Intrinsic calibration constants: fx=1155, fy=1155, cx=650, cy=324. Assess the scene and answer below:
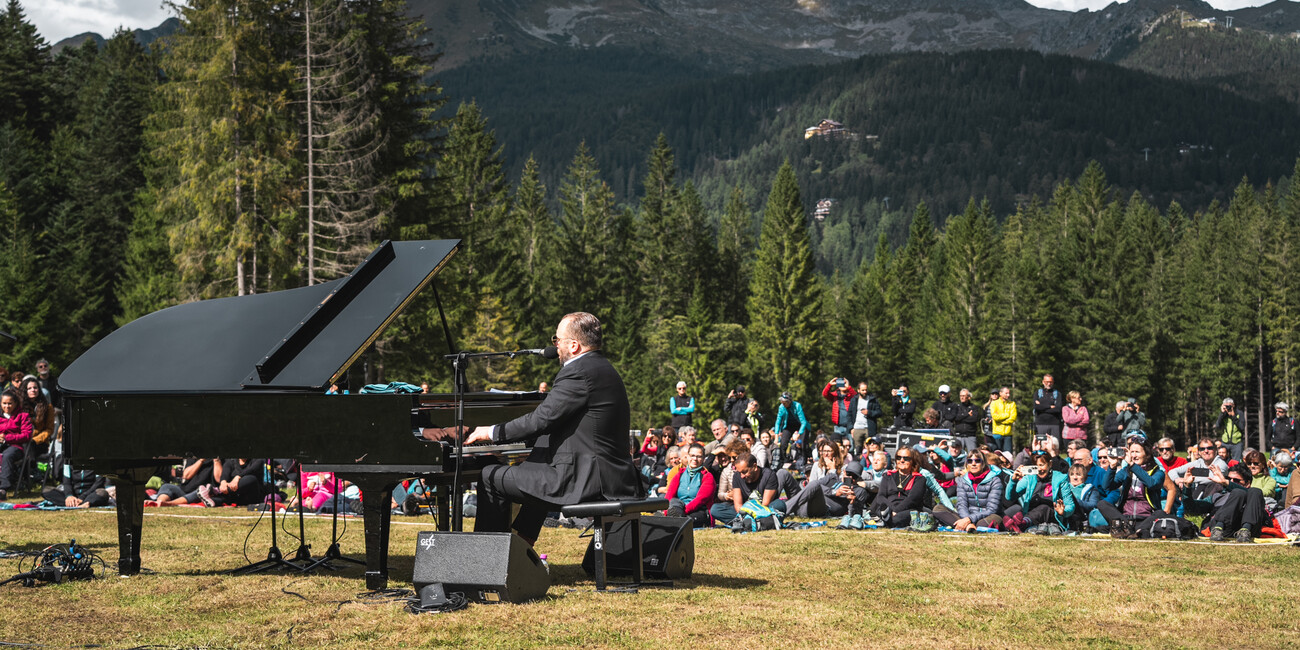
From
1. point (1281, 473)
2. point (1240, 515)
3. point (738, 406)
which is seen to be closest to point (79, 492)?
point (738, 406)

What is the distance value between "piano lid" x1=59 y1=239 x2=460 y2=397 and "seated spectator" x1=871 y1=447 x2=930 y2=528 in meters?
7.90

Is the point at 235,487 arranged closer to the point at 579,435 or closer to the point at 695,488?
the point at 695,488

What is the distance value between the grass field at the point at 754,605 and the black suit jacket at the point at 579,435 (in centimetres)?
76

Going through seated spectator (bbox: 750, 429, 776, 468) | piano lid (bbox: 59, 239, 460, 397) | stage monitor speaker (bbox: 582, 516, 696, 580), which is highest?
piano lid (bbox: 59, 239, 460, 397)

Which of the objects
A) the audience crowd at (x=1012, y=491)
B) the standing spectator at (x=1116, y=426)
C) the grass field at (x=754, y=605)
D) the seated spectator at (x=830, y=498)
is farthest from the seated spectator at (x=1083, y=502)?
the standing spectator at (x=1116, y=426)

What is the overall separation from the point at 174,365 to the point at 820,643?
206 inches

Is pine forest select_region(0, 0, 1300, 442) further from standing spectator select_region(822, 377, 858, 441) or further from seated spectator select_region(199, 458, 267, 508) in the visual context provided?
seated spectator select_region(199, 458, 267, 508)

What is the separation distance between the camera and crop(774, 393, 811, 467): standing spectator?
2242cm

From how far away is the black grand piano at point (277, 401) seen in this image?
7898mm

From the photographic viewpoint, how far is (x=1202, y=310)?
73.8 metres

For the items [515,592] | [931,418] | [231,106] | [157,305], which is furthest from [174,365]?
[157,305]

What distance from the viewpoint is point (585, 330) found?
814 centimetres

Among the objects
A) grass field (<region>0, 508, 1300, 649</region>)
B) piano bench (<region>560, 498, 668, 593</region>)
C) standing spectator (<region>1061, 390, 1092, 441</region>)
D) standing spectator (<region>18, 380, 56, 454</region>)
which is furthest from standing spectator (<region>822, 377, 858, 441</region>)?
piano bench (<region>560, 498, 668, 593</region>)

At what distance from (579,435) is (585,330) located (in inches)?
29.1
